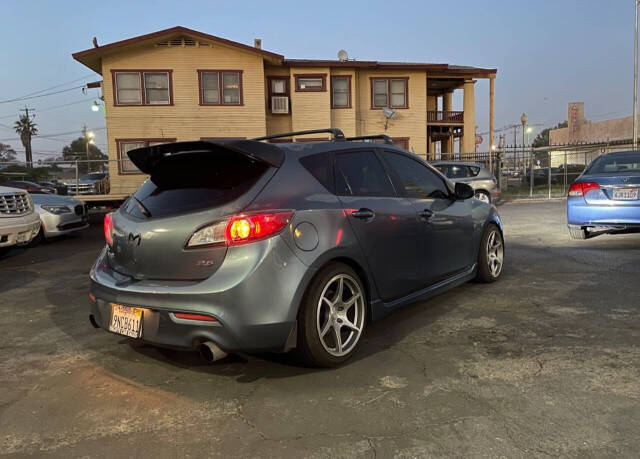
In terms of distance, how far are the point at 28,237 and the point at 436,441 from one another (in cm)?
787

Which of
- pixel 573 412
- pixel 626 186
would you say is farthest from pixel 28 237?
pixel 626 186

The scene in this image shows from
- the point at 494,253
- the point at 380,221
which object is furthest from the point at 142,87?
the point at 380,221

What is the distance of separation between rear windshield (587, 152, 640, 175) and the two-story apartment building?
595 inches

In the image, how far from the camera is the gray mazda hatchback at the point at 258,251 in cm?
304

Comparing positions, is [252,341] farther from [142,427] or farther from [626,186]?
[626,186]

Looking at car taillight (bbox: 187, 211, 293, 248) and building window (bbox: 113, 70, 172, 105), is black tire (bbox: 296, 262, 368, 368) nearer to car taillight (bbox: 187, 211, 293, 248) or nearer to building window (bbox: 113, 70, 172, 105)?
car taillight (bbox: 187, 211, 293, 248)

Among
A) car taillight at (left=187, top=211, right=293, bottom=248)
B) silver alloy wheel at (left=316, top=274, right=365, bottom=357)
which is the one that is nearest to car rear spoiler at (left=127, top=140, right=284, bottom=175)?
car taillight at (left=187, top=211, right=293, bottom=248)

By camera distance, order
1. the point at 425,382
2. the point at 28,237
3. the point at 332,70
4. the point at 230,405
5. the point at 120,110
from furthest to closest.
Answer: the point at 332,70 < the point at 120,110 < the point at 28,237 < the point at 425,382 < the point at 230,405

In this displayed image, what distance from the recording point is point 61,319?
198 inches

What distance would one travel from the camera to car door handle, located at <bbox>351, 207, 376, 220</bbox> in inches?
145

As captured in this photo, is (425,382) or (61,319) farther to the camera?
(61,319)

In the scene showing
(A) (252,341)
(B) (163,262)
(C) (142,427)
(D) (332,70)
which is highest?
(D) (332,70)

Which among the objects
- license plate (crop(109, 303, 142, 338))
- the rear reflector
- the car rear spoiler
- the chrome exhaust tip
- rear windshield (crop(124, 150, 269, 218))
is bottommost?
the chrome exhaust tip

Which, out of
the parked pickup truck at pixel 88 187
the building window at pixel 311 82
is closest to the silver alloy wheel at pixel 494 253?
the parked pickup truck at pixel 88 187
